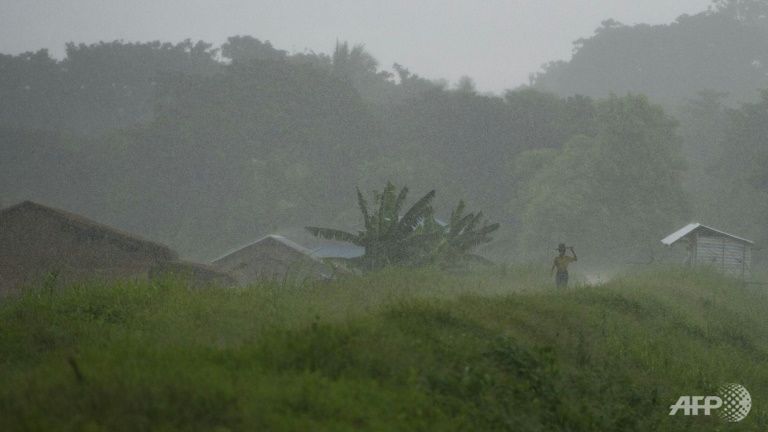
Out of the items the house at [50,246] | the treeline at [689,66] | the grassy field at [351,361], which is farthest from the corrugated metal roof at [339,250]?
the treeline at [689,66]

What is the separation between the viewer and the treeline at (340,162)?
52531mm

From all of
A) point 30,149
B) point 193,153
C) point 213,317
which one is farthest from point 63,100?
point 213,317

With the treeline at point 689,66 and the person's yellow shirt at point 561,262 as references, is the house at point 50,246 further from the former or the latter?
the treeline at point 689,66

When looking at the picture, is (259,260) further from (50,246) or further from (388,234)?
(388,234)

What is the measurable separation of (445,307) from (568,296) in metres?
6.46

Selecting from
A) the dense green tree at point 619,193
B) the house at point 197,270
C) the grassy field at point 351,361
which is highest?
the dense green tree at point 619,193

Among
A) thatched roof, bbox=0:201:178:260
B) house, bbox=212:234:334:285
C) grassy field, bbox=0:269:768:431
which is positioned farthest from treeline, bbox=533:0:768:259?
grassy field, bbox=0:269:768:431

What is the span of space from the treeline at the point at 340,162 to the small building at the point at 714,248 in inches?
499

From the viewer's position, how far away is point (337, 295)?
1611 centimetres

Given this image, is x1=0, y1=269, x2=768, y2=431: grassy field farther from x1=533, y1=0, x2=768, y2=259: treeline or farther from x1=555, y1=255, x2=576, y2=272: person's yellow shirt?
x1=533, y1=0, x2=768, y2=259: treeline

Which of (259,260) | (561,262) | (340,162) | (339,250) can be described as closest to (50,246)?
(259,260)

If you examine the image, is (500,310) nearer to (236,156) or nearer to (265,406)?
(265,406)

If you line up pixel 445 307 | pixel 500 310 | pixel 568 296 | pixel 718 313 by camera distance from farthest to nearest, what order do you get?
pixel 718 313 < pixel 568 296 < pixel 500 310 < pixel 445 307

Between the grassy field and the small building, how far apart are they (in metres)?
19.1
